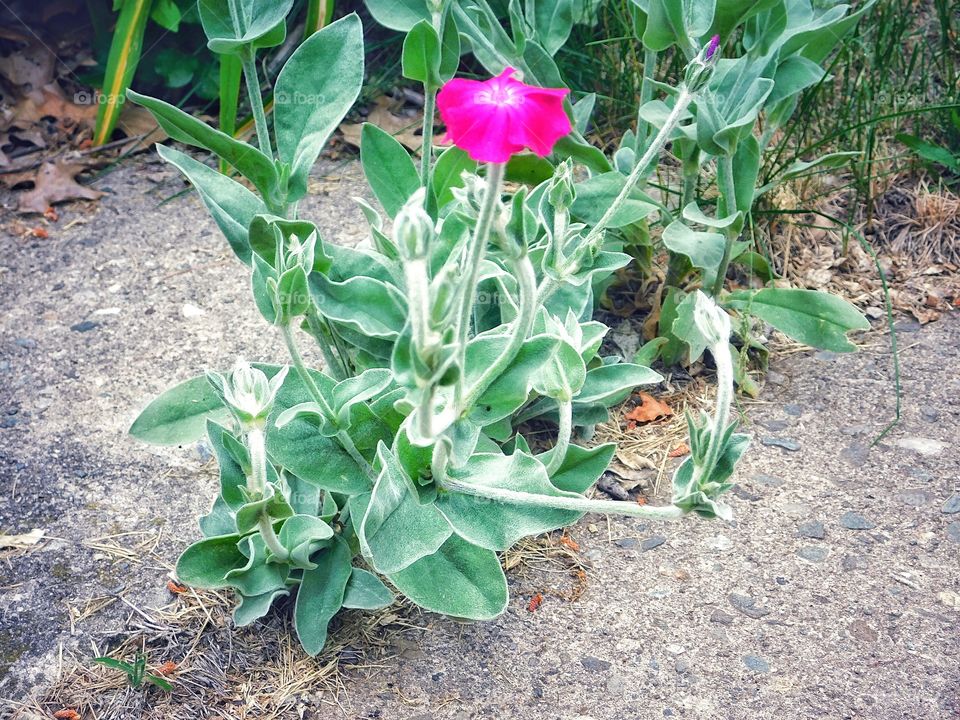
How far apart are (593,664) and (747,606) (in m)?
A: 0.33

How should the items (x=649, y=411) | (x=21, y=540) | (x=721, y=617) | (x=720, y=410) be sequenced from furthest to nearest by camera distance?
(x=649, y=411) → (x=21, y=540) → (x=721, y=617) → (x=720, y=410)

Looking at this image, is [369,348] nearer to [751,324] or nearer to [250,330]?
[250,330]

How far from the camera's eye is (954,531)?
Answer: 1946 millimetres

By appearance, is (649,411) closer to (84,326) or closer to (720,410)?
(720,410)

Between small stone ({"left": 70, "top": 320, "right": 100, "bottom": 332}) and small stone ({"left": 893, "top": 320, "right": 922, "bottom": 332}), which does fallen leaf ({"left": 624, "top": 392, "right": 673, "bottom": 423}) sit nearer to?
small stone ({"left": 893, "top": 320, "right": 922, "bottom": 332})

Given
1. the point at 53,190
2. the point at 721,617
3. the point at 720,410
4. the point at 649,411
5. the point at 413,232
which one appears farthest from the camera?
the point at 53,190

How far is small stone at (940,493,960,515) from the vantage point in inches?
78.5

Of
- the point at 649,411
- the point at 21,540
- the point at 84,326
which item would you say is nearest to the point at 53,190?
the point at 84,326

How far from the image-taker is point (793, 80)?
86.6 inches

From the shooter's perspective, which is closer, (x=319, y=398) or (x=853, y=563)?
(x=319, y=398)

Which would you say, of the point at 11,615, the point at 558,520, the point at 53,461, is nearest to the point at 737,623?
the point at 558,520

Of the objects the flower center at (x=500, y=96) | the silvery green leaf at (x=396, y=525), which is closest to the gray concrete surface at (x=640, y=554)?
the silvery green leaf at (x=396, y=525)

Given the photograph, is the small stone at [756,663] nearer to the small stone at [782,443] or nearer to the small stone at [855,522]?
the small stone at [855,522]

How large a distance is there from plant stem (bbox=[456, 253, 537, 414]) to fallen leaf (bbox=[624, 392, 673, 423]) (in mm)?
825
